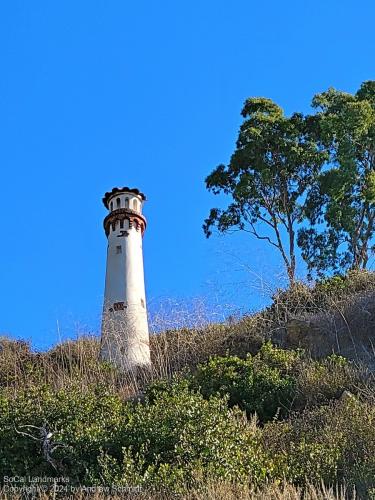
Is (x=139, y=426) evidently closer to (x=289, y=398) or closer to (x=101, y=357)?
(x=289, y=398)

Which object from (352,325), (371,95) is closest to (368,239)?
(371,95)

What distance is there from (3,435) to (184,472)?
2230mm

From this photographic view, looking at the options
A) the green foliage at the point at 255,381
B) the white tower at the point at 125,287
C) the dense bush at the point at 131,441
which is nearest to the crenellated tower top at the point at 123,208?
the white tower at the point at 125,287

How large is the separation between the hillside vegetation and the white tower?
106 cm

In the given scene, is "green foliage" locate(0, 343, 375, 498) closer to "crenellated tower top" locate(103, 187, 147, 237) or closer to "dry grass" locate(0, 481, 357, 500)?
"dry grass" locate(0, 481, 357, 500)

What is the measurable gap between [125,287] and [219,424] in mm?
7318

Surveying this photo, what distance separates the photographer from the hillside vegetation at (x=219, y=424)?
19.3 ft

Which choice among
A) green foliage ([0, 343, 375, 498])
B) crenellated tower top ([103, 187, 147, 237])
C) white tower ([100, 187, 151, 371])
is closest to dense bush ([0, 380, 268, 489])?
green foliage ([0, 343, 375, 498])

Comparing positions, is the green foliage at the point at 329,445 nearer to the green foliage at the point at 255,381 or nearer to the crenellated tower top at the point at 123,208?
the green foliage at the point at 255,381

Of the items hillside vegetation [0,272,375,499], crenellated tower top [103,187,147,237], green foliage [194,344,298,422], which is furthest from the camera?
crenellated tower top [103,187,147,237]

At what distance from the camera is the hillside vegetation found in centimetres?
588

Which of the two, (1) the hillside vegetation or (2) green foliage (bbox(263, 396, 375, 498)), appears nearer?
(1) the hillside vegetation

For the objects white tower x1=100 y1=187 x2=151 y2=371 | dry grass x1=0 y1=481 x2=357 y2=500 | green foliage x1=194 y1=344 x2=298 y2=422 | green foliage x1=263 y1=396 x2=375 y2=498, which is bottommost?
dry grass x1=0 y1=481 x2=357 y2=500

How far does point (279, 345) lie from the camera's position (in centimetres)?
1144
